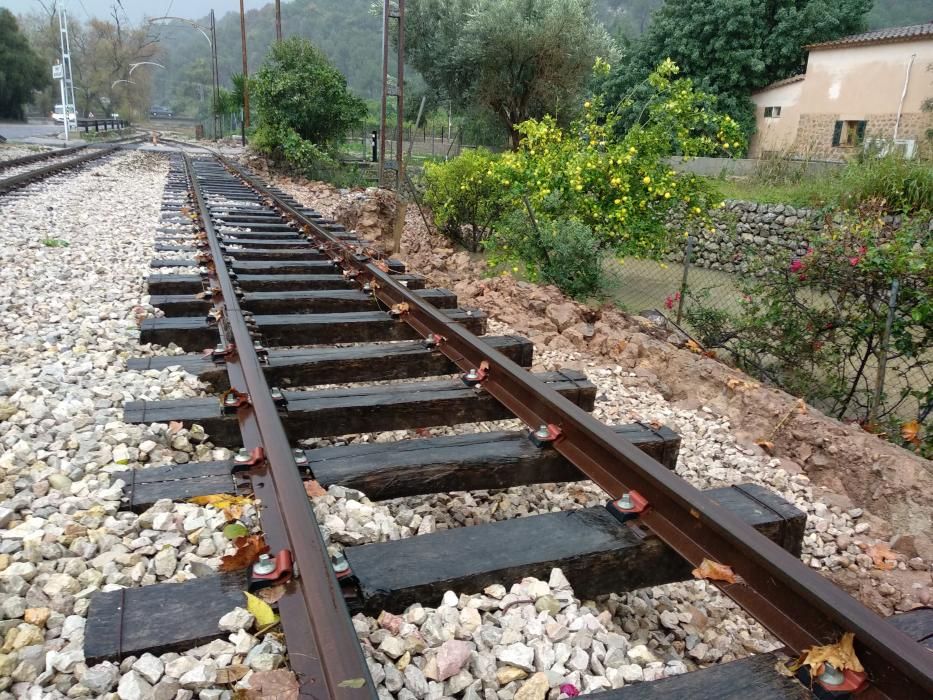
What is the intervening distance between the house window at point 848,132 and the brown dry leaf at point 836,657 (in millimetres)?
28753

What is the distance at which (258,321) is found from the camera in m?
3.90

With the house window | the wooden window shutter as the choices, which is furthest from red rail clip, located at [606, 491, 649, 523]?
the wooden window shutter

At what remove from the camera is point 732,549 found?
69.9 inches

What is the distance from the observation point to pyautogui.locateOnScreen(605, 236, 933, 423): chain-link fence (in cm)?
499

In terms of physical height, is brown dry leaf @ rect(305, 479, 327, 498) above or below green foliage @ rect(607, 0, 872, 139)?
below

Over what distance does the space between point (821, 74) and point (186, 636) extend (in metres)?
32.2

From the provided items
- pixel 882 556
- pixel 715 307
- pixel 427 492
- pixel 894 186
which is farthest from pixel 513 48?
pixel 427 492

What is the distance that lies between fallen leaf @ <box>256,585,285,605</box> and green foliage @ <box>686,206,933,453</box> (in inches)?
180

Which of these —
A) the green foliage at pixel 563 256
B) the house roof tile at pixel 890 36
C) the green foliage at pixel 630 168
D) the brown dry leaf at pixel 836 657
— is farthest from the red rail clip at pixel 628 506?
→ the house roof tile at pixel 890 36

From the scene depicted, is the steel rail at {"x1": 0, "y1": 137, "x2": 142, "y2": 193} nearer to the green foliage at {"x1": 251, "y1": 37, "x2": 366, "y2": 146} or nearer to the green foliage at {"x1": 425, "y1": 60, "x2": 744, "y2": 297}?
the green foliage at {"x1": 251, "y1": 37, "x2": 366, "y2": 146}

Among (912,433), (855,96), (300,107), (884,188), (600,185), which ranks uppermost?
(855,96)

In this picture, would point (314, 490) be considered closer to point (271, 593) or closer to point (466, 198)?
point (271, 593)

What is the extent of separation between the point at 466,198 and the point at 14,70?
5302 centimetres

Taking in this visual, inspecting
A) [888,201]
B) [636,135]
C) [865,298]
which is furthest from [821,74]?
[865,298]
